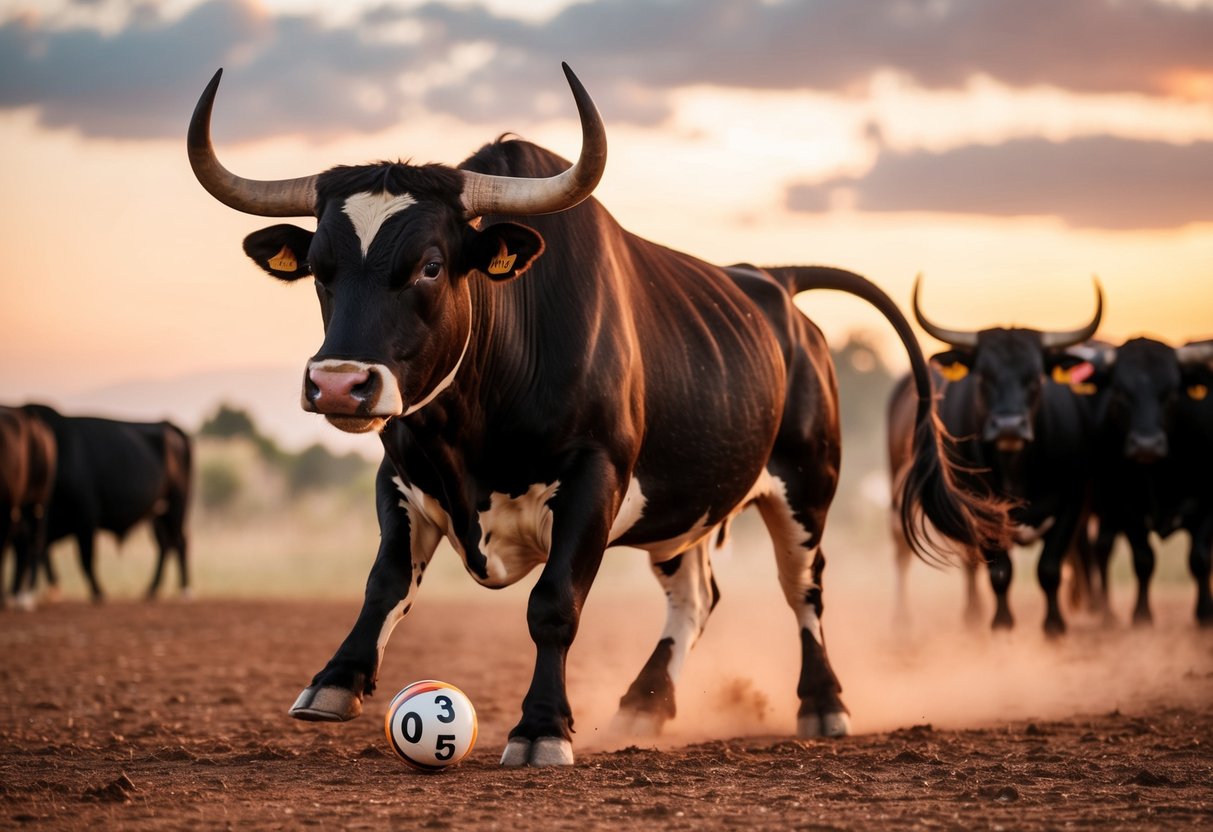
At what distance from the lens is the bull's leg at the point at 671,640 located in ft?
25.0

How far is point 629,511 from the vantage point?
22.2ft

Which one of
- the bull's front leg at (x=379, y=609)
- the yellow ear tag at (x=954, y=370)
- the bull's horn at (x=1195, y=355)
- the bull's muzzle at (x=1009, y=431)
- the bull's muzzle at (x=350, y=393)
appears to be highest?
the bull's horn at (x=1195, y=355)

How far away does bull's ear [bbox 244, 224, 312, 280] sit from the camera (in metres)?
6.27

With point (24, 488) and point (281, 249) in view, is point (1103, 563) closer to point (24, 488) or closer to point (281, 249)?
point (281, 249)

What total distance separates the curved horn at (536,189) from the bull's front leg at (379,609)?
3.99 feet

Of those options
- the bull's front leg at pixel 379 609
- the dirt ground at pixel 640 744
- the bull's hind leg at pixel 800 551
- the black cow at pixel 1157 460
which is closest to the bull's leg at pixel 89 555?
the dirt ground at pixel 640 744

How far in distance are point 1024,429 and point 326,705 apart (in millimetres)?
7680

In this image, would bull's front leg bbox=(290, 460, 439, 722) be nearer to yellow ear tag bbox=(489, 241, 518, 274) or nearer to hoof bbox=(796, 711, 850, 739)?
yellow ear tag bbox=(489, 241, 518, 274)

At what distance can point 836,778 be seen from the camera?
5.57 metres

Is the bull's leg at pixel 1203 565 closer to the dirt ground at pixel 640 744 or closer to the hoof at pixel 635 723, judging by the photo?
the dirt ground at pixel 640 744

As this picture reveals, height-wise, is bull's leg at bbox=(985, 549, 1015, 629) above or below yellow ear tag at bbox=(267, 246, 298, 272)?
below

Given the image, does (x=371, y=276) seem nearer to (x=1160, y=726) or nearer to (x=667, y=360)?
(x=667, y=360)

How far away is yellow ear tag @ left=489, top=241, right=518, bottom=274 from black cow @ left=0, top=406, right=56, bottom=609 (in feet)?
42.9

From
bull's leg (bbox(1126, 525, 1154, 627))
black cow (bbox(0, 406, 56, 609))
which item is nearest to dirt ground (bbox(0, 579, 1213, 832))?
bull's leg (bbox(1126, 525, 1154, 627))
